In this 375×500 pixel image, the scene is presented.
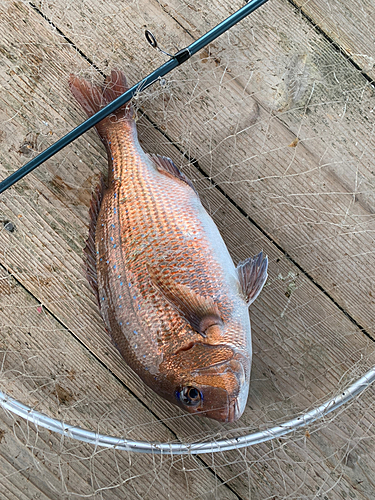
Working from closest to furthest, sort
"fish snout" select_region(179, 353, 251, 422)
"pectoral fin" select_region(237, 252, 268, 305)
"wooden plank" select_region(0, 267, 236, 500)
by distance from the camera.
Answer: "fish snout" select_region(179, 353, 251, 422)
"pectoral fin" select_region(237, 252, 268, 305)
"wooden plank" select_region(0, 267, 236, 500)

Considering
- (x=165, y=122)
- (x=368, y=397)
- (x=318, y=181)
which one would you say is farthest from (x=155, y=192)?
(x=368, y=397)

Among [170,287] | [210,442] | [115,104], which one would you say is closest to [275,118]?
[115,104]

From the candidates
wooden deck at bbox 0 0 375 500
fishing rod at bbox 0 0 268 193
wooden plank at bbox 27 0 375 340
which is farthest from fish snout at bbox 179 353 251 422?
fishing rod at bbox 0 0 268 193

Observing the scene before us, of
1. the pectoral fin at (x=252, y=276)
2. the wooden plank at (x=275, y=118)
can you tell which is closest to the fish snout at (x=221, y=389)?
the pectoral fin at (x=252, y=276)

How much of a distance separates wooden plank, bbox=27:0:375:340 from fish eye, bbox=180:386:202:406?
0.76 metres

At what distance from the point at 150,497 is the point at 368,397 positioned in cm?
112

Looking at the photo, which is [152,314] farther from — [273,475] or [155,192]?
[273,475]

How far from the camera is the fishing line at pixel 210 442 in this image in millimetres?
1656

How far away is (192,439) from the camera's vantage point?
1.84 m

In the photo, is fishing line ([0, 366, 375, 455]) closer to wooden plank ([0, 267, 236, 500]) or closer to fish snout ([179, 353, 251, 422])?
wooden plank ([0, 267, 236, 500])

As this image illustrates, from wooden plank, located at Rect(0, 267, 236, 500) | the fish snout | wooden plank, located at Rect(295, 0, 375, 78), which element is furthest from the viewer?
wooden plank, located at Rect(0, 267, 236, 500)

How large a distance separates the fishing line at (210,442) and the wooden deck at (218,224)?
0.11m

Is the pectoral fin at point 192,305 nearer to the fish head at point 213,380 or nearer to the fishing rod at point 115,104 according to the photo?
the fish head at point 213,380

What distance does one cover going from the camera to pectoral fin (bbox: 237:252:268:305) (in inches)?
62.2
